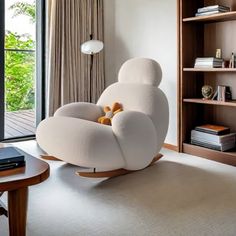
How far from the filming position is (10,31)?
13.0 feet

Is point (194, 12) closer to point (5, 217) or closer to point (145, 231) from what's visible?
point (145, 231)

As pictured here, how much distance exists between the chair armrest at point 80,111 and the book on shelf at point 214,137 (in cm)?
102

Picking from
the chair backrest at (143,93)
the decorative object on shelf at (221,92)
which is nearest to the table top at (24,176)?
the chair backrest at (143,93)

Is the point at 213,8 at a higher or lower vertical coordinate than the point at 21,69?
higher

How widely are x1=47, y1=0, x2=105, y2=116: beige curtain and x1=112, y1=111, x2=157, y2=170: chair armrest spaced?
177 cm

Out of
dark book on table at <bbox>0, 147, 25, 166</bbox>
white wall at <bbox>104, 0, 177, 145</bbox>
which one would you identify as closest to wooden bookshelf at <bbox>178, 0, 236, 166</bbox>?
white wall at <bbox>104, 0, 177, 145</bbox>

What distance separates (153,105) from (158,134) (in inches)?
10.0

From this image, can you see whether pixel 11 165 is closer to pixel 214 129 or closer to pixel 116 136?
pixel 116 136

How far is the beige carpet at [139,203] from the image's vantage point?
1.80 metres

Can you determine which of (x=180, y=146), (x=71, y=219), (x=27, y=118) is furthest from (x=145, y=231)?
(x=27, y=118)

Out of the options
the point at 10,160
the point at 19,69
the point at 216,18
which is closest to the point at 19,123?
the point at 19,69

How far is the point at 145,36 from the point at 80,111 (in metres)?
1.46

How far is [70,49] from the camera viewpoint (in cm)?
411

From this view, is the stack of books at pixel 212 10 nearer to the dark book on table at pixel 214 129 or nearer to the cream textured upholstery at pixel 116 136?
the cream textured upholstery at pixel 116 136
